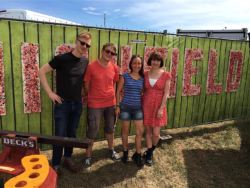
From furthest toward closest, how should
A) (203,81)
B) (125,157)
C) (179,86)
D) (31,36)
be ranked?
(203,81) < (179,86) < (125,157) < (31,36)

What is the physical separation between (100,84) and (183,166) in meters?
2.21

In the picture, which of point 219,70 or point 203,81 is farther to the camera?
point 219,70

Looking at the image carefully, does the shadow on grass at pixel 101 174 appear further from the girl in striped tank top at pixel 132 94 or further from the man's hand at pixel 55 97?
the man's hand at pixel 55 97

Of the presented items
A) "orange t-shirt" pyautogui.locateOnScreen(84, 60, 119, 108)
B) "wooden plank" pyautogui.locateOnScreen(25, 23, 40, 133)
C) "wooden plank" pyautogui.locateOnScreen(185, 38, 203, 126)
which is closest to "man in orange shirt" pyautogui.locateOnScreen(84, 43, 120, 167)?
"orange t-shirt" pyautogui.locateOnScreen(84, 60, 119, 108)

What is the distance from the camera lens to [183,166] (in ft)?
16.3

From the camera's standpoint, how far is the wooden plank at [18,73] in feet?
13.8

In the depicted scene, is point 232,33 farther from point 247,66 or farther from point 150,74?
point 150,74

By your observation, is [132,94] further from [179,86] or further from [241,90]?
[241,90]

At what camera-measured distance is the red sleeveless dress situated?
445 cm

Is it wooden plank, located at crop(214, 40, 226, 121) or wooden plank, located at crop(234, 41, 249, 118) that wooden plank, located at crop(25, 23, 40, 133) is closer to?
wooden plank, located at crop(214, 40, 226, 121)

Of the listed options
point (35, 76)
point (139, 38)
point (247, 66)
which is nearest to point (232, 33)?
point (247, 66)

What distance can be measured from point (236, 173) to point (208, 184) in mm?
771

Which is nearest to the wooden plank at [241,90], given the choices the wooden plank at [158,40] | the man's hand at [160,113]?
the wooden plank at [158,40]

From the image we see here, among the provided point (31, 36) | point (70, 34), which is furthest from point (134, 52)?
point (31, 36)
